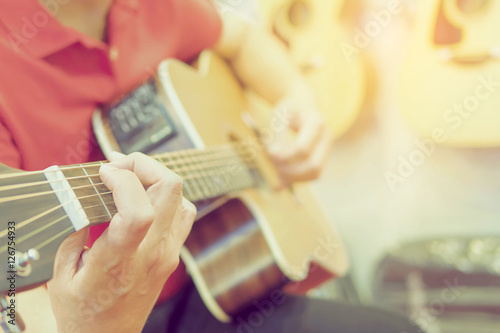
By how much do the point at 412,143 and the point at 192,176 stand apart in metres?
1.02

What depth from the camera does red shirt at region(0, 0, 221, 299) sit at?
491mm

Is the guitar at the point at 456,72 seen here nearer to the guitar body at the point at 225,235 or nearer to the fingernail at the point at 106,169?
the guitar body at the point at 225,235

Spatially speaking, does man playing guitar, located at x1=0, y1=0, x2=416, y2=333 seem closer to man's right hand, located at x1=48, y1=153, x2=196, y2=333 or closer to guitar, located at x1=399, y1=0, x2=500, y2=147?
man's right hand, located at x1=48, y1=153, x2=196, y2=333

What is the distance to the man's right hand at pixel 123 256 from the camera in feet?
1.14

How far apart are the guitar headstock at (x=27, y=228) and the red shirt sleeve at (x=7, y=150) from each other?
0.15 metres

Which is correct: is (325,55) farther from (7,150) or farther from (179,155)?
(7,150)

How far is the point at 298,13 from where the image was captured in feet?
4.21

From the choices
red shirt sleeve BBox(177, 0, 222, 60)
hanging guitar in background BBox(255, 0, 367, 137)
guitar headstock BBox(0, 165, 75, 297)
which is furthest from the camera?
hanging guitar in background BBox(255, 0, 367, 137)

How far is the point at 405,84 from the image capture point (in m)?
1.13

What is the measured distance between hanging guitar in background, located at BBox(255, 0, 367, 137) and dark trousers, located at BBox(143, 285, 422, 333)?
662mm

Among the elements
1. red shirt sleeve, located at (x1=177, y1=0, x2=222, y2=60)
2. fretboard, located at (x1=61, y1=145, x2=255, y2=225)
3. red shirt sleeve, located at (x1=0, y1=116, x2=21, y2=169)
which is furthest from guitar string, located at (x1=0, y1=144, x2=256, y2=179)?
red shirt sleeve, located at (x1=177, y1=0, x2=222, y2=60)

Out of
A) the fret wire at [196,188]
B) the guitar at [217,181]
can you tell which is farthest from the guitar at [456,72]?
Answer: the fret wire at [196,188]

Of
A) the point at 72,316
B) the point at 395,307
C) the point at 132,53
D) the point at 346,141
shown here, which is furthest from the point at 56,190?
the point at 346,141

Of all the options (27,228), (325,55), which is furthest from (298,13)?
(27,228)
